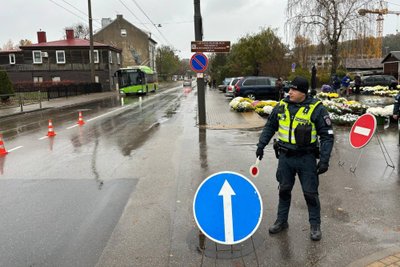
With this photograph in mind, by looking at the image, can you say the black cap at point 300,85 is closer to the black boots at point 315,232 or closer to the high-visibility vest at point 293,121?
the high-visibility vest at point 293,121

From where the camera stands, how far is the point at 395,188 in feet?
20.1

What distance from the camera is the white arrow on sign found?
3842 millimetres

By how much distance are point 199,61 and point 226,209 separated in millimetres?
10112

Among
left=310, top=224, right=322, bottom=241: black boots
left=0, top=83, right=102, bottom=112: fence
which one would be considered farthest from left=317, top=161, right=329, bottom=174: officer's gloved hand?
left=0, top=83, right=102, bottom=112: fence

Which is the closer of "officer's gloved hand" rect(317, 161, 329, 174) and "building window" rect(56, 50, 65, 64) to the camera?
"officer's gloved hand" rect(317, 161, 329, 174)

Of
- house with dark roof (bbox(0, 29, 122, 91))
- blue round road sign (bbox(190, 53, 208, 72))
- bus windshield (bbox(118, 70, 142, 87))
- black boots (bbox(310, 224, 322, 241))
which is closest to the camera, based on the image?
black boots (bbox(310, 224, 322, 241))

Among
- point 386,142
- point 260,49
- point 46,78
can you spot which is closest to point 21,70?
point 46,78

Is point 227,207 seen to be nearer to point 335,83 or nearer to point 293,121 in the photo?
point 293,121

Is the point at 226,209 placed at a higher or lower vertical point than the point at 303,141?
lower

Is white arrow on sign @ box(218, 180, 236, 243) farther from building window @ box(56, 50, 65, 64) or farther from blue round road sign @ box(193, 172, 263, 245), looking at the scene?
building window @ box(56, 50, 65, 64)

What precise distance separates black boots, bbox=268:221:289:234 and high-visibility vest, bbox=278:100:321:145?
1.04m

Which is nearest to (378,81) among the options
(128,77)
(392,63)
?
(392,63)

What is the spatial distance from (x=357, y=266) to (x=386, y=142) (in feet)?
24.9

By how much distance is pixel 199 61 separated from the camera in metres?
13.4
